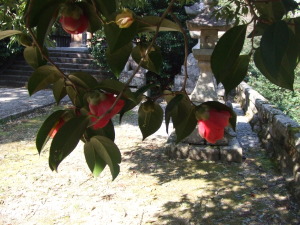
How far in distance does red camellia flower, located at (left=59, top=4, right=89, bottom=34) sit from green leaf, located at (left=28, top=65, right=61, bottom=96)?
0.24ft

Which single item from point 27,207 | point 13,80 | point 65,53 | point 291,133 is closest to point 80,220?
point 27,207

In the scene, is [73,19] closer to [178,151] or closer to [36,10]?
[36,10]

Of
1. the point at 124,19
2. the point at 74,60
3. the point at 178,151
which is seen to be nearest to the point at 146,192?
the point at 178,151

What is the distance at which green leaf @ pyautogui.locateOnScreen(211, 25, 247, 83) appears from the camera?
447mm

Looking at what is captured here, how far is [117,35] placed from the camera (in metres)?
0.49

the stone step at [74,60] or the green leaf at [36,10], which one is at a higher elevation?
the green leaf at [36,10]

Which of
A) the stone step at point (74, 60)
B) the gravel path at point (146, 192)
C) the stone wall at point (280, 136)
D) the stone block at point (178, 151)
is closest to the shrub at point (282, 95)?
the stone wall at point (280, 136)

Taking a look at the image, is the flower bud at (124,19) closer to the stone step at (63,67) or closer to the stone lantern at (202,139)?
the stone lantern at (202,139)

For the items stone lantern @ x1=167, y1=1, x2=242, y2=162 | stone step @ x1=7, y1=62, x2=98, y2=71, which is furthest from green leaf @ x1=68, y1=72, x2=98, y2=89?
stone step @ x1=7, y1=62, x2=98, y2=71

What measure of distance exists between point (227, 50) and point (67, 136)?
0.79 ft

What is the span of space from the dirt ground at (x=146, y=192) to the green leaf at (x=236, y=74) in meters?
1.85

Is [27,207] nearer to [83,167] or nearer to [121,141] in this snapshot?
[83,167]

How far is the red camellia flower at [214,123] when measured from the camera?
549 mm

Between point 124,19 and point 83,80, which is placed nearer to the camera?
point 124,19
